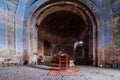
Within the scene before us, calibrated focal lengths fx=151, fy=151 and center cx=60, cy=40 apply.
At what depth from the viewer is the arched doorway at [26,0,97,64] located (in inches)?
442

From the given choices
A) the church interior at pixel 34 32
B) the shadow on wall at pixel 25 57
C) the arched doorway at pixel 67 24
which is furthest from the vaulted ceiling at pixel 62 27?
the shadow on wall at pixel 25 57

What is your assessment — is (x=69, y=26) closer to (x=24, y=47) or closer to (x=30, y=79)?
(x=24, y=47)

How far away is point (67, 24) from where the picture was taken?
17438mm

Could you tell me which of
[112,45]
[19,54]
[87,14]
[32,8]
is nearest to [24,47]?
[19,54]

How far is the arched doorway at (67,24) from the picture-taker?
11234mm

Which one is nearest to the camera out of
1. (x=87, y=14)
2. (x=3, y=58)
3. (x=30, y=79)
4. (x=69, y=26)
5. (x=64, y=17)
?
(x=30, y=79)

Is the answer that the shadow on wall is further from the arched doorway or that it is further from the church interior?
the arched doorway

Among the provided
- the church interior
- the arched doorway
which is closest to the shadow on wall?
the church interior

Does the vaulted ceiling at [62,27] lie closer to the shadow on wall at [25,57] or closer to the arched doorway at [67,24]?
the arched doorway at [67,24]

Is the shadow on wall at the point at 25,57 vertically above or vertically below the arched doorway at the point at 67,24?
below

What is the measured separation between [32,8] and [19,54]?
3.43m

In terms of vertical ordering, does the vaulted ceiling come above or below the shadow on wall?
above

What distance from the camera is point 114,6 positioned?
949 cm

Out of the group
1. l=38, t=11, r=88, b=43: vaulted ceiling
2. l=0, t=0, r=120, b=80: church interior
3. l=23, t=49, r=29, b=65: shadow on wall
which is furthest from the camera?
l=38, t=11, r=88, b=43: vaulted ceiling
